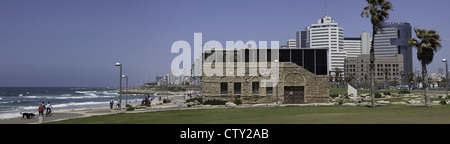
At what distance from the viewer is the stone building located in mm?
51938

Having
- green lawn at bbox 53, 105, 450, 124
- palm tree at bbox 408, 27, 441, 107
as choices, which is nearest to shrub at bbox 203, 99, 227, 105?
green lawn at bbox 53, 105, 450, 124

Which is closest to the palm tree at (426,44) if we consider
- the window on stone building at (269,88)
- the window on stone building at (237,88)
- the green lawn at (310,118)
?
the green lawn at (310,118)

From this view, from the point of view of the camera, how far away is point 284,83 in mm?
51906

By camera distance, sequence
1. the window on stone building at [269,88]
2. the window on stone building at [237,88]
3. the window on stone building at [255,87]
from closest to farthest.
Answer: the window on stone building at [269,88] → the window on stone building at [255,87] → the window on stone building at [237,88]

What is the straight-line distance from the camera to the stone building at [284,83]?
5194 cm

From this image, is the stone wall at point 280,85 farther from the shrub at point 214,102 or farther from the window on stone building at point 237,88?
the shrub at point 214,102

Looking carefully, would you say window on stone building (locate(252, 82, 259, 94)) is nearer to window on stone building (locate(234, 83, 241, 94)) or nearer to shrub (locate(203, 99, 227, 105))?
window on stone building (locate(234, 83, 241, 94))

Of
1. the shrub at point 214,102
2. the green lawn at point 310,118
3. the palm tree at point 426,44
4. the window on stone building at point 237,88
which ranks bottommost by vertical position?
the shrub at point 214,102

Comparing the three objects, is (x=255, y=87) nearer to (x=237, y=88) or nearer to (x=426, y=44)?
(x=237, y=88)

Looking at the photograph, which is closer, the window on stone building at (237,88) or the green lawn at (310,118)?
the green lawn at (310,118)

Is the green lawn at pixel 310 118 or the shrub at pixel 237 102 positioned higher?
the green lawn at pixel 310 118

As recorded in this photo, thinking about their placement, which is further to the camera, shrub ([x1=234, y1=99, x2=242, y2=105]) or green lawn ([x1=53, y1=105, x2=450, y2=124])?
shrub ([x1=234, y1=99, x2=242, y2=105])
